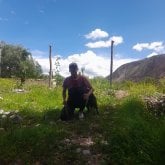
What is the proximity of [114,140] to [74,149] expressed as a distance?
662 millimetres

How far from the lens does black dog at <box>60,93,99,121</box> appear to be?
909 centimetres

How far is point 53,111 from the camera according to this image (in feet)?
32.9

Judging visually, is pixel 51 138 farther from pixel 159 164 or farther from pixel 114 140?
pixel 159 164

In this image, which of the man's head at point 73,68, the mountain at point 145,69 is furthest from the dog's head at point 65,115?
the mountain at point 145,69

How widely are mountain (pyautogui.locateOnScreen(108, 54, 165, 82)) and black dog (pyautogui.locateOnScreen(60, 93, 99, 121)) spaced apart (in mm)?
12081

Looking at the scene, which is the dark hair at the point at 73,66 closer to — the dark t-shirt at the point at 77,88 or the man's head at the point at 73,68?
the man's head at the point at 73,68

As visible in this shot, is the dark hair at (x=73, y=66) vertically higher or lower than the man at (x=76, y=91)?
higher

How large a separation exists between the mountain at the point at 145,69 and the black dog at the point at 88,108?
12081 millimetres

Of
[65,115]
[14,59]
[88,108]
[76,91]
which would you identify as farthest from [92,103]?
[14,59]

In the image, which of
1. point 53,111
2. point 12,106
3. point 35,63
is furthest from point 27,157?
point 35,63

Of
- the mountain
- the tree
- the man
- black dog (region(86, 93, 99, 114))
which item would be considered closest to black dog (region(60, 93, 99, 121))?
black dog (region(86, 93, 99, 114))

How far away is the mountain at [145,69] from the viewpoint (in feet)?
75.6

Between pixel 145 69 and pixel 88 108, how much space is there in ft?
50.6

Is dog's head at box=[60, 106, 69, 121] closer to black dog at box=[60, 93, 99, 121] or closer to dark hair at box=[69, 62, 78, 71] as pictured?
black dog at box=[60, 93, 99, 121]
